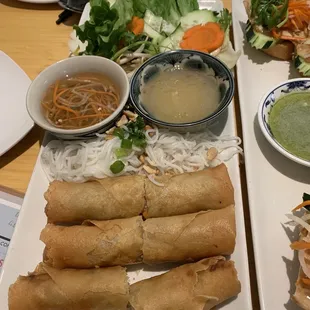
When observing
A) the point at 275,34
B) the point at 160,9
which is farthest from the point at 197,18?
the point at 275,34

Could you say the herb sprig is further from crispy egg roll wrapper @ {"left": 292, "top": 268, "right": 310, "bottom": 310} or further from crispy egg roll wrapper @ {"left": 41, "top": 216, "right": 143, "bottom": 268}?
crispy egg roll wrapper @ {"left": 292, "top": 268, "right": 310, "bottom": 310}

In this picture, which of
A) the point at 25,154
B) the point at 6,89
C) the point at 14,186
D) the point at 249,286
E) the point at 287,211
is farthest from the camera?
the point at 6,89

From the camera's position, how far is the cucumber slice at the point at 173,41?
3070mm

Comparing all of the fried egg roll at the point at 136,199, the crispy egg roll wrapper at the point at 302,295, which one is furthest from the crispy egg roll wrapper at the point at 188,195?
the crispy egg roll wrapper at the point at 302,295

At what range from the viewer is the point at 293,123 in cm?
251

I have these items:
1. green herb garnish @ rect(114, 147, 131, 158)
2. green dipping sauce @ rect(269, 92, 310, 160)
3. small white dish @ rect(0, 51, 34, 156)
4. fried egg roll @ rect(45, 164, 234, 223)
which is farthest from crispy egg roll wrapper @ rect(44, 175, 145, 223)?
green dipping sauce @ rect(269, 92, 310, 160)

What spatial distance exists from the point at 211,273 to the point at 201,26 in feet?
6.55

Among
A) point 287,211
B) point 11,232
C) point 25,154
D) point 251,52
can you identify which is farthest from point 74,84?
point 287,211

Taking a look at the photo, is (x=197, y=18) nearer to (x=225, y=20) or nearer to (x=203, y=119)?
(x=225, y=20)

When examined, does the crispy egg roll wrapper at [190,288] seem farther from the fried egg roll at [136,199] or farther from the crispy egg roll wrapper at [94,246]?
the fried egg roll at [136,199]

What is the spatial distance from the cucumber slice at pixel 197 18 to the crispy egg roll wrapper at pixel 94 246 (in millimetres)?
1798

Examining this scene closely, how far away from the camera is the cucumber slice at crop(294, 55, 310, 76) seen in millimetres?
2826

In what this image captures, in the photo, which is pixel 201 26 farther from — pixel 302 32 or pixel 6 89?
pixel 6 89

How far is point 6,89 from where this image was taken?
3.00 m
